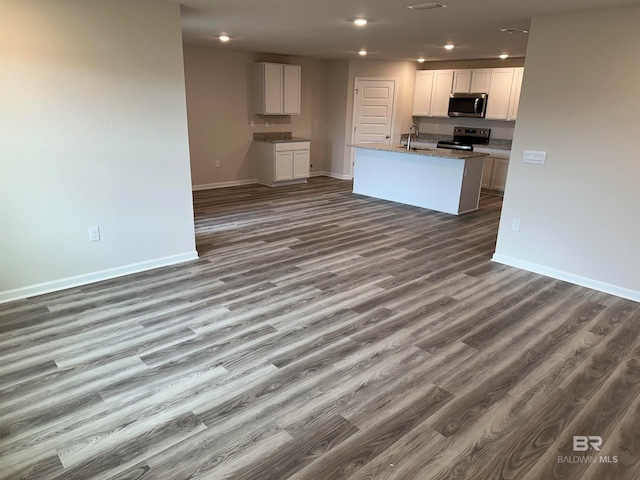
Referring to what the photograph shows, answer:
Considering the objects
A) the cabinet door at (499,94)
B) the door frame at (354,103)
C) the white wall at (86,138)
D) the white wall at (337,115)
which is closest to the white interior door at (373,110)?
the door frame at (354,103)

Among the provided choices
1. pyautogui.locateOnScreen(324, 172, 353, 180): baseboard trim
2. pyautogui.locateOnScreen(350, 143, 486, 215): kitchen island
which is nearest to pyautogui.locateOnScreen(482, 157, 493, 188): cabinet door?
pyautogui.locateOnScreen(350, 143, 486, 215): kitchen island

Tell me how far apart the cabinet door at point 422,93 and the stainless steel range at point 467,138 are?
0.78m

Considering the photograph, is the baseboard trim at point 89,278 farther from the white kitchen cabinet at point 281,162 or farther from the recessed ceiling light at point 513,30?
the recessed ceiling light at point 513,30

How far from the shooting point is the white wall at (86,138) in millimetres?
3238

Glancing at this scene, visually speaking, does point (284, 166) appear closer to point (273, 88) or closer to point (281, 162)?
point (281, 162)

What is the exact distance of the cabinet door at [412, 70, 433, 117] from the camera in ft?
29.2

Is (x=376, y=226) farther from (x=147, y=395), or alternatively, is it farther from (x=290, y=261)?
(x=147, y=395)

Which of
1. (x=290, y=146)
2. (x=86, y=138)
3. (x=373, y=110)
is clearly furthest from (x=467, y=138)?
(x=86, y=138)

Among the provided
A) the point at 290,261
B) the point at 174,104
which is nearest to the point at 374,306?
the point at 290,261

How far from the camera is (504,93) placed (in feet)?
26.0

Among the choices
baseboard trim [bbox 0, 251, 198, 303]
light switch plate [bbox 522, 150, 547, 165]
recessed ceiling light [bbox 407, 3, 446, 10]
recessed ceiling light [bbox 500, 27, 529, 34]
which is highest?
recessed ceiling light [bbox 500, 27, 529, 34]

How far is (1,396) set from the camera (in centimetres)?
234

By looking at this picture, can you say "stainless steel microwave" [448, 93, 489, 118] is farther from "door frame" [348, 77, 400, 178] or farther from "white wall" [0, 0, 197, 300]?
"white wall" [0, 0, 197, 300]

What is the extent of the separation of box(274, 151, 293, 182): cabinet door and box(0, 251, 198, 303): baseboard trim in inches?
155
